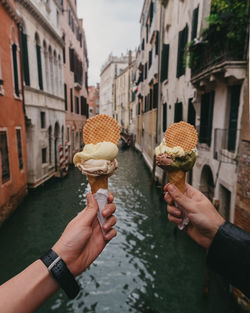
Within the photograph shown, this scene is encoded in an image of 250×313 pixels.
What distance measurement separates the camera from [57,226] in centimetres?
779

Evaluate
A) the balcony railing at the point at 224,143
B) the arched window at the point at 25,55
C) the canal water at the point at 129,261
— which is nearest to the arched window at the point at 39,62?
the arched window at the point at 25,55

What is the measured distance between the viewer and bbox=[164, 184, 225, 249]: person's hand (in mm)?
1830

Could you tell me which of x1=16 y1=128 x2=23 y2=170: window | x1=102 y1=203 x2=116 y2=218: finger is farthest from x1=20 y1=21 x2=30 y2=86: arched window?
x1=102 y1=203 x2=116 y2=218: finger

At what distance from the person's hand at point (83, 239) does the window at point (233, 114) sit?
4367mm

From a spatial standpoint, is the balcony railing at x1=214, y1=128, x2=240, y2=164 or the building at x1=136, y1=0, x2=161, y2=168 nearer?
the balcony railing at x1=214, y1=128, x2=240, y2=164

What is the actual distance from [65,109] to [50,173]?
5.83 m

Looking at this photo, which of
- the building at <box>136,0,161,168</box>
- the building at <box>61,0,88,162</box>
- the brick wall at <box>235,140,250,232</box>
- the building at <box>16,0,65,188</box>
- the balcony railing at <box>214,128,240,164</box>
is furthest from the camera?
the building at <box>61,0,88,162</box>

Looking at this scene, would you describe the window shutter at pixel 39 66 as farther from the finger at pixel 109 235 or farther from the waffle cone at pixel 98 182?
the finger at pixel 109 235

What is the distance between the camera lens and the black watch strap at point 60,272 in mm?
1388

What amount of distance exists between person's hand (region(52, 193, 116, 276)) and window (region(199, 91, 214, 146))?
208 inches

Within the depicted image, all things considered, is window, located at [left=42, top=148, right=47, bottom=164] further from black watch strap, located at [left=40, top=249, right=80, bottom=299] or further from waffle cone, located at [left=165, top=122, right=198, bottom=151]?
black watch strap, located at [left=40, top=249, right=80, bottom=299]

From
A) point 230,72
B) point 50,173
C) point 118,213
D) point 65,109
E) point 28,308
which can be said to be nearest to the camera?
point 28,308

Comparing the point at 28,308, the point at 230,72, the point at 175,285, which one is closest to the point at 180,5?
the point at 230,72

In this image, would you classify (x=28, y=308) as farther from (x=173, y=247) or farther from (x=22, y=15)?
(x=22, y=15)
